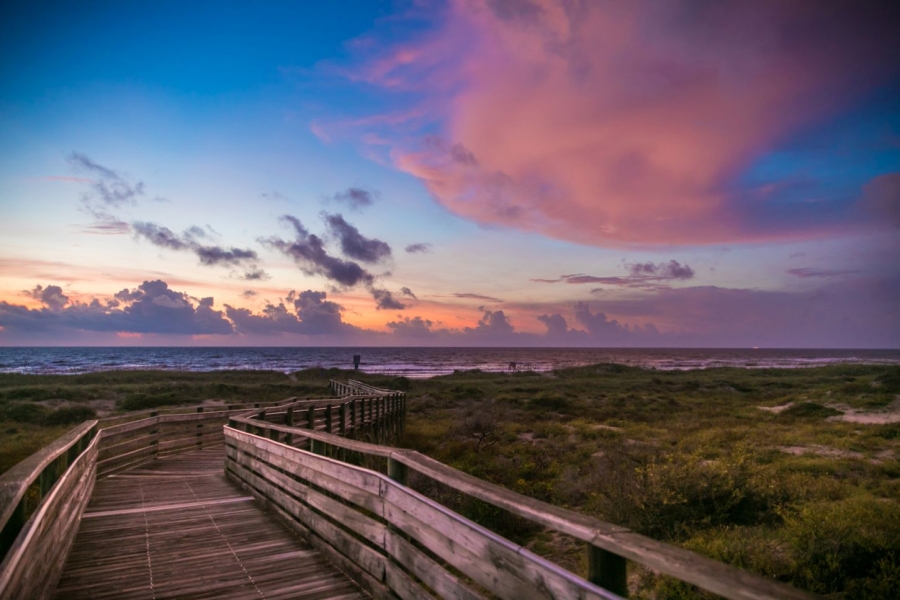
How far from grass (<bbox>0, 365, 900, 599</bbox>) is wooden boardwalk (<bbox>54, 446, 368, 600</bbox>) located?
11.8 feet

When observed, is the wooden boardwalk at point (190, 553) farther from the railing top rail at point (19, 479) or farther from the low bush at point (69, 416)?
the low bush at point (69, 416)

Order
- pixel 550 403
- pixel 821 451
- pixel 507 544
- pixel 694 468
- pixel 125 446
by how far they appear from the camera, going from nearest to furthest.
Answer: pixel 507 544 < pixel 694 468 < pixel 125 446 < pixel 821 451 < pixel 550 403

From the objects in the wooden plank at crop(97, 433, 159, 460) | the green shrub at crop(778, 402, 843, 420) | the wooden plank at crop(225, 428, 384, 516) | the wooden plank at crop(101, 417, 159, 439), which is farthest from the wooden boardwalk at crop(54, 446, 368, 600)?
the green shrub at crop(778, 402, 843, 420)

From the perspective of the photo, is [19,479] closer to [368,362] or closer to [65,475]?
[65,475]

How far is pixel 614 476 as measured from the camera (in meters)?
10.1

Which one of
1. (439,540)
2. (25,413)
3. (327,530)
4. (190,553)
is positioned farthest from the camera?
(25,413)

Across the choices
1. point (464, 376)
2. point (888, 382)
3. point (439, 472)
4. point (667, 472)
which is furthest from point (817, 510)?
point (464, 376)

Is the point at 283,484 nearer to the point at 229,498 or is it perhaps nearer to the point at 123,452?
the point at 229,498

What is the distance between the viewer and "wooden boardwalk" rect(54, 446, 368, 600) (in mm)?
4859

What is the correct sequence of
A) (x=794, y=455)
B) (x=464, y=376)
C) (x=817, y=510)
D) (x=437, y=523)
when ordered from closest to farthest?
(x=437, y=523), (x=817, y=510), (x=794, y=455), (x=464, y=376)

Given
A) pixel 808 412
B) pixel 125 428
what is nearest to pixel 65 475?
pixel 125 428

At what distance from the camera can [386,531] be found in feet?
14.8

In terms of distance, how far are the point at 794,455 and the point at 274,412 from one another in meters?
13.1

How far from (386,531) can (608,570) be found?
8.26 ft
